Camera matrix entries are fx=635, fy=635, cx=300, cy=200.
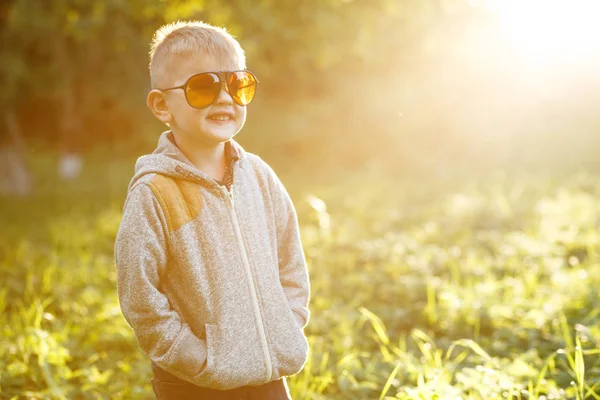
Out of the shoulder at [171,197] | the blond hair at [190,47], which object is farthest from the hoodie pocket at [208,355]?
the blond hair at [190,47]

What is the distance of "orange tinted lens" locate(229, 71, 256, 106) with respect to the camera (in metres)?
2.29

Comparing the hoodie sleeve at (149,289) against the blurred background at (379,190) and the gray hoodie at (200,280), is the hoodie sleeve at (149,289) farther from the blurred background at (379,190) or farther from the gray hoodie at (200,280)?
the blurred background at (379,190)

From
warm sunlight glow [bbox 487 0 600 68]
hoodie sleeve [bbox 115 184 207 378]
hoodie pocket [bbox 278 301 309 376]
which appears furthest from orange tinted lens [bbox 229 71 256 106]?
warm sunlight glow [bbox 487 0 600 68]

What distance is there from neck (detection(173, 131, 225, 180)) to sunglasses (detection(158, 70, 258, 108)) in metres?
0.20

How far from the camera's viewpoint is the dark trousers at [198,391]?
7.72ft

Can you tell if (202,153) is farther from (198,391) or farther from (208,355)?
(198,391)

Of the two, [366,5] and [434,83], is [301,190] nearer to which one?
[366,5]

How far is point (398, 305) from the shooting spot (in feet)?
17.5

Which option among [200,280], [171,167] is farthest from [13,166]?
[200,280]

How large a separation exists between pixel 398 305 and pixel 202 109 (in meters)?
3.51

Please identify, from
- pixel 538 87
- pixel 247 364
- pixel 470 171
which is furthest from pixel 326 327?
pixel 538 87

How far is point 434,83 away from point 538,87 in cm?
270

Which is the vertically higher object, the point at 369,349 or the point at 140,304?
the point at 140,304

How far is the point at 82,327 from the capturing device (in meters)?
4.77
